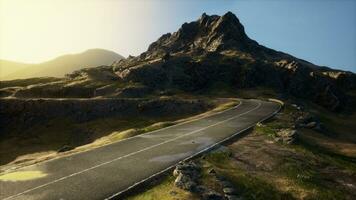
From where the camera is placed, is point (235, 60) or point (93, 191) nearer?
point (93, 191)

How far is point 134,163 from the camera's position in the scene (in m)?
22.5

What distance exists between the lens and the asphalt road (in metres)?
17.5

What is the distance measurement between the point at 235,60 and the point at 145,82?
38.9 m

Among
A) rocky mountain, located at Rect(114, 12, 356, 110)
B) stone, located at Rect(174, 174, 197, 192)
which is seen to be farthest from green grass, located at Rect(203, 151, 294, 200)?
rocky mountain, located at Rect(114, 12, 356, 110)

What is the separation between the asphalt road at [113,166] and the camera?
17.5m

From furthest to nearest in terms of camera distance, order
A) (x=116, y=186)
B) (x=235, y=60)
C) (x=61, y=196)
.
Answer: (x=235, y=60) < (x=116, y=186) < (x=61, y=196)

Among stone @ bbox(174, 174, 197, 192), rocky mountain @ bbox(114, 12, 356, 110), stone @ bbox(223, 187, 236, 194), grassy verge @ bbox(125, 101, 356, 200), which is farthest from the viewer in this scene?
rocky mountain @ bbox(114, 12, 356, 110)

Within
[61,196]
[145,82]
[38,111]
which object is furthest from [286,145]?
[145,82]

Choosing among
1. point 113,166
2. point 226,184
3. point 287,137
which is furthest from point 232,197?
point 287,137

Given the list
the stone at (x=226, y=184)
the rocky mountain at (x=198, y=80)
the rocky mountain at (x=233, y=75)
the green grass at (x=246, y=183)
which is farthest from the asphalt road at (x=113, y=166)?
the rocky mountain at (x=233, y=75)

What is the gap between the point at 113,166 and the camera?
21.9 m

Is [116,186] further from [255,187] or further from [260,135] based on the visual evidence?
[260,135]

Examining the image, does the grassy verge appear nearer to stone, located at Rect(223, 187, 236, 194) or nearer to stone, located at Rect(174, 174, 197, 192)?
stone, located at Rect(223, 187, 236, 194)

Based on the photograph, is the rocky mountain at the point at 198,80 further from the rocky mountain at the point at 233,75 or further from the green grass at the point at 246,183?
the green grass at the point at 246,183
